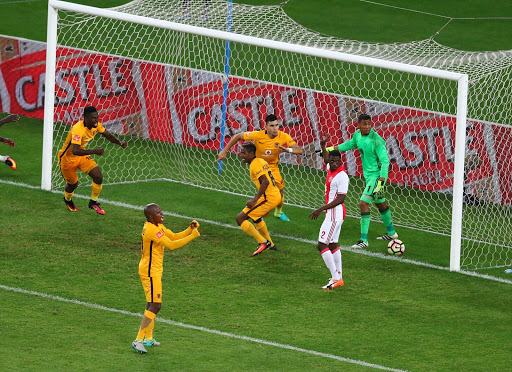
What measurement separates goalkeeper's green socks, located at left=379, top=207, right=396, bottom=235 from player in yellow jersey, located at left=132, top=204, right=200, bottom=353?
4.91 metres

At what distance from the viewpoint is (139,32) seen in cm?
1897

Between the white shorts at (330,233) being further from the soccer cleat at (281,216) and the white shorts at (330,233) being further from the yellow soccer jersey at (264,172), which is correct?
the soccer cleat at (281,216)

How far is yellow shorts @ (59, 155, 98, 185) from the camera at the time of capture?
14.6 metres

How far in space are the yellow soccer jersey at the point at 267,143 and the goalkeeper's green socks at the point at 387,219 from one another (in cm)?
159

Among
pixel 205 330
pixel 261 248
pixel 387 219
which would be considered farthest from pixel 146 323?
pixel 387 219

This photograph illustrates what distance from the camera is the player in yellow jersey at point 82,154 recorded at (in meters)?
14.2

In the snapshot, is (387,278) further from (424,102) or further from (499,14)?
(499,14)

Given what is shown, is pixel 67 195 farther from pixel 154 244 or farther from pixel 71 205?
pixel 154 244

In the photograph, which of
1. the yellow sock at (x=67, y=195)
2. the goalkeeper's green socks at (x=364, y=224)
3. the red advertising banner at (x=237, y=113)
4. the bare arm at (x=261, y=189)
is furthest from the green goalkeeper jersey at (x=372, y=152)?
the yellow sock at (x=67, y=195)

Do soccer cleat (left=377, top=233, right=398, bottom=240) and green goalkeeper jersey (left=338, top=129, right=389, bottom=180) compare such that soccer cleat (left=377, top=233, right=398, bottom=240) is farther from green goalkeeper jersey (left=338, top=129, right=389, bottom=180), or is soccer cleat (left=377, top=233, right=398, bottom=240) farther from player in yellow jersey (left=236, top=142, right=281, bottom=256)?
player in yellow jersey (left=236, top=142, right=281, bottom=256)

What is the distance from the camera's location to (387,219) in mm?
14055

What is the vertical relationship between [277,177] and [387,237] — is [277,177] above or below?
above

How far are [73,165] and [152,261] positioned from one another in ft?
17.1

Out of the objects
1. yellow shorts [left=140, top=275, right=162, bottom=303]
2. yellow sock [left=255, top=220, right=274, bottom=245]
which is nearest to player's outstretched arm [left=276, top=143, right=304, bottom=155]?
yellow sock [left=255, top=220, right=274, bottom=245]
